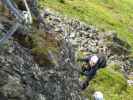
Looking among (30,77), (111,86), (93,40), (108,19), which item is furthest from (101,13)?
(30,77)

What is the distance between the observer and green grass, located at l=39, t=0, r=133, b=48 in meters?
51.3

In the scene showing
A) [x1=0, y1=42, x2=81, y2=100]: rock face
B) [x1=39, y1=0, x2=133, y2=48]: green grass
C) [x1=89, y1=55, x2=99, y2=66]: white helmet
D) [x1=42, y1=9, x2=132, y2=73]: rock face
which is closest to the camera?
[x1=0, y1=42, x2=81, y2=100]: rock face

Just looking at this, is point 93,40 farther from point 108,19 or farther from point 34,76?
point 34,76

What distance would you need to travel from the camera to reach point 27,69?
14156 millimetres

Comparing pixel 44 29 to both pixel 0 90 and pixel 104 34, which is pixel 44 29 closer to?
pixel 0 90

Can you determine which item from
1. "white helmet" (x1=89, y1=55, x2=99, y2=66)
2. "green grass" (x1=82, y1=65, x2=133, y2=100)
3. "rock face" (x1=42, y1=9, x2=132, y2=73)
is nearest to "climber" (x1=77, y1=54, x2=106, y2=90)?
"white helmet" (x1=89, y1=55, x2=99, y2=66)

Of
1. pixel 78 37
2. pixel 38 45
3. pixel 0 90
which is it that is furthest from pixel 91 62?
pixel 78 37

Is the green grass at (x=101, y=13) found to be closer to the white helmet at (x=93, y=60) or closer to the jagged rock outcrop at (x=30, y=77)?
the white helmet at (x=93, y=60)

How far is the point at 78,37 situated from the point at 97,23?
12070 mm

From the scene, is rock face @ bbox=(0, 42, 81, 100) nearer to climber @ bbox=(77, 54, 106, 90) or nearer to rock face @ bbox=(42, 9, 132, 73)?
climber @ bbox=(77, 54, 106, 90)

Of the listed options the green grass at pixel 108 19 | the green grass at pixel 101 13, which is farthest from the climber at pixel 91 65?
the green grass at pixel 101 13

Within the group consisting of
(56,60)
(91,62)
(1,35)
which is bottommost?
(91,62)

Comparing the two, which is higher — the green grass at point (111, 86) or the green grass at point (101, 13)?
the green grass at point (111, 86)

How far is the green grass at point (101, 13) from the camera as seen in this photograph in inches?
2021
